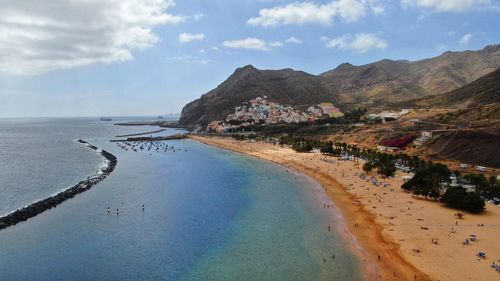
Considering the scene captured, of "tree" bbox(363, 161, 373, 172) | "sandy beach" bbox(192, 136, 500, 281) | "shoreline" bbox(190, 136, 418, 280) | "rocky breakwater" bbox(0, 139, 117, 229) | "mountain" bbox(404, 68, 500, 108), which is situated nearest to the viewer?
"shoreline" bbox(190, 136, 418, 280)

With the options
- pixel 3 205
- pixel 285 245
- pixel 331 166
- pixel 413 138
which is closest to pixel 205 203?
pixel 285 245

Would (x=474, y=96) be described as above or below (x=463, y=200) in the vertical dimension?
above

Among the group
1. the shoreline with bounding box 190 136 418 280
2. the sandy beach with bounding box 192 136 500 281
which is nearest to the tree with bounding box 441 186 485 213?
the sandy beach with bounding box 192 136 500 281

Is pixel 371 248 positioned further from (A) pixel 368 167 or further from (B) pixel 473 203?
(A) pixel 368 167

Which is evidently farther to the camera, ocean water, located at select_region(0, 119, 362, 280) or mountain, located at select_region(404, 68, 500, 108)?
mountain, located at select_region(404, 68, 500, 108)

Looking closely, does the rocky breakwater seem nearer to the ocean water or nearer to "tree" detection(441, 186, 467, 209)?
the ocean water

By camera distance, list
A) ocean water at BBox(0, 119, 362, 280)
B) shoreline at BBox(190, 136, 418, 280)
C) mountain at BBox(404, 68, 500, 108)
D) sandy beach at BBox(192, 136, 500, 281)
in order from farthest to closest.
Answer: mountain at BBox(404, 68, 500, 108) → ocean water at BBox(0, 119, 362, 280) → sandy beach at BBox(192, 136, 500, 281) → shoreline at BBox(190, 136, 418, 280)

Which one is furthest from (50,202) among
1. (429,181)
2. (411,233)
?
(429,181)
